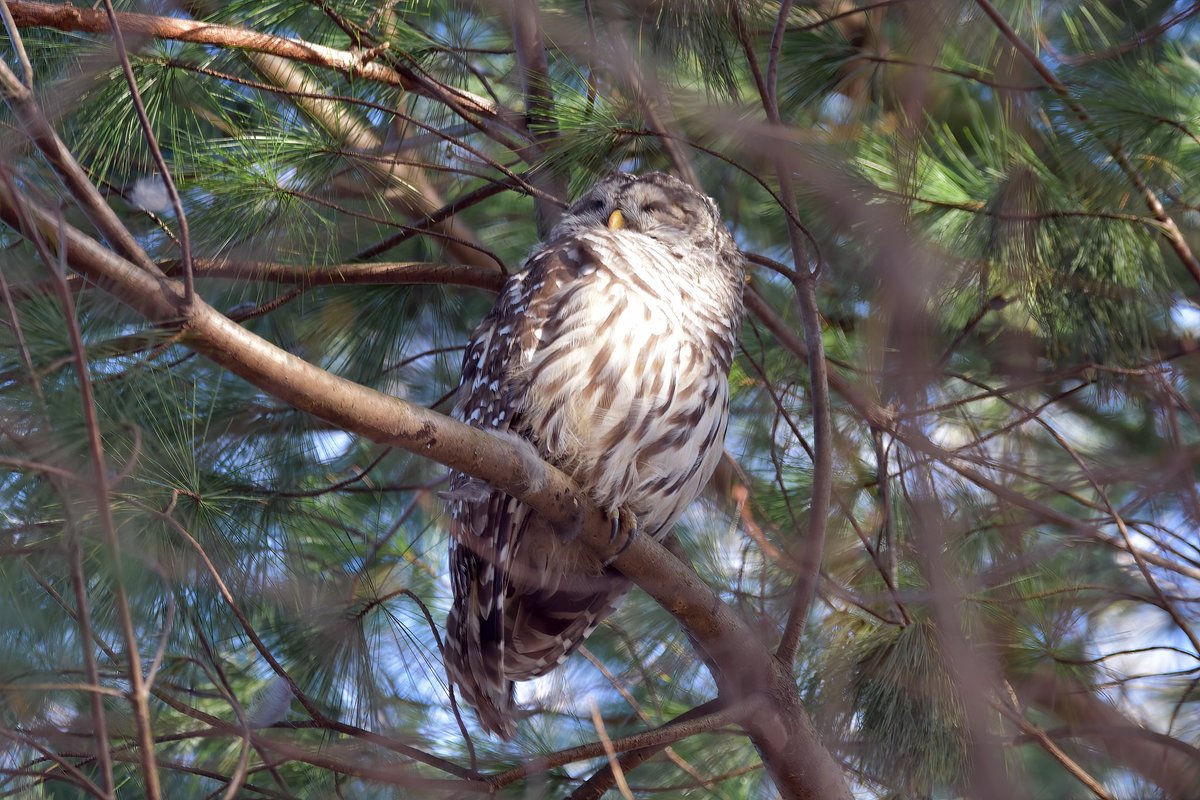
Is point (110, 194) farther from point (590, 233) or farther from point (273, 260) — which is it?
point (590, 233)

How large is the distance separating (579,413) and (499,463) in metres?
0.61

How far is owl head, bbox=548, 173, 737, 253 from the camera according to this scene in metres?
2.96

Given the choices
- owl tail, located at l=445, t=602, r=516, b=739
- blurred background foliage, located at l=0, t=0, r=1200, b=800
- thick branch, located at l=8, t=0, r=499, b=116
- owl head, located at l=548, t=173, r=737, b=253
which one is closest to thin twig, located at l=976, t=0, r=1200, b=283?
blurred background foliage, located at l=0, t=0, r=1200, b=800

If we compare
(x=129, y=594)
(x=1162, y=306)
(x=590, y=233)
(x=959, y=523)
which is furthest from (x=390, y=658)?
(x=1162, y=306)

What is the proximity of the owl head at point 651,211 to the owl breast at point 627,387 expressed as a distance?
31 centimetres

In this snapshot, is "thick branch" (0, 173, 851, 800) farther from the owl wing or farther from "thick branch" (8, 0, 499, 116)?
"thick branch" (8, 0, 499, 116)

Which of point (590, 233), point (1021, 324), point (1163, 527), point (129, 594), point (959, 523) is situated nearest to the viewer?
point (129, 594)

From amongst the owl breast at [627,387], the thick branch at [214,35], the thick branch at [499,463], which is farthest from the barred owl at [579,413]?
the thick branch at [214,35]

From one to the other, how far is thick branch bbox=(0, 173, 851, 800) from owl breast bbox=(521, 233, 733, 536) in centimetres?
19

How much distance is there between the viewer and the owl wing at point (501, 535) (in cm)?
248

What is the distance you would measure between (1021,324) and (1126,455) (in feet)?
1.43

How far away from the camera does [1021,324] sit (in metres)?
3.00

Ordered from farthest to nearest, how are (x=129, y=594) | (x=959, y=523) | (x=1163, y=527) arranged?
(x=1163, y=527)
(x=959, y=523)
(x=129, y=594)

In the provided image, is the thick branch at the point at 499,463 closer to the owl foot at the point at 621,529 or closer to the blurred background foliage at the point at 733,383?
the owl foot at the point at 621,529
